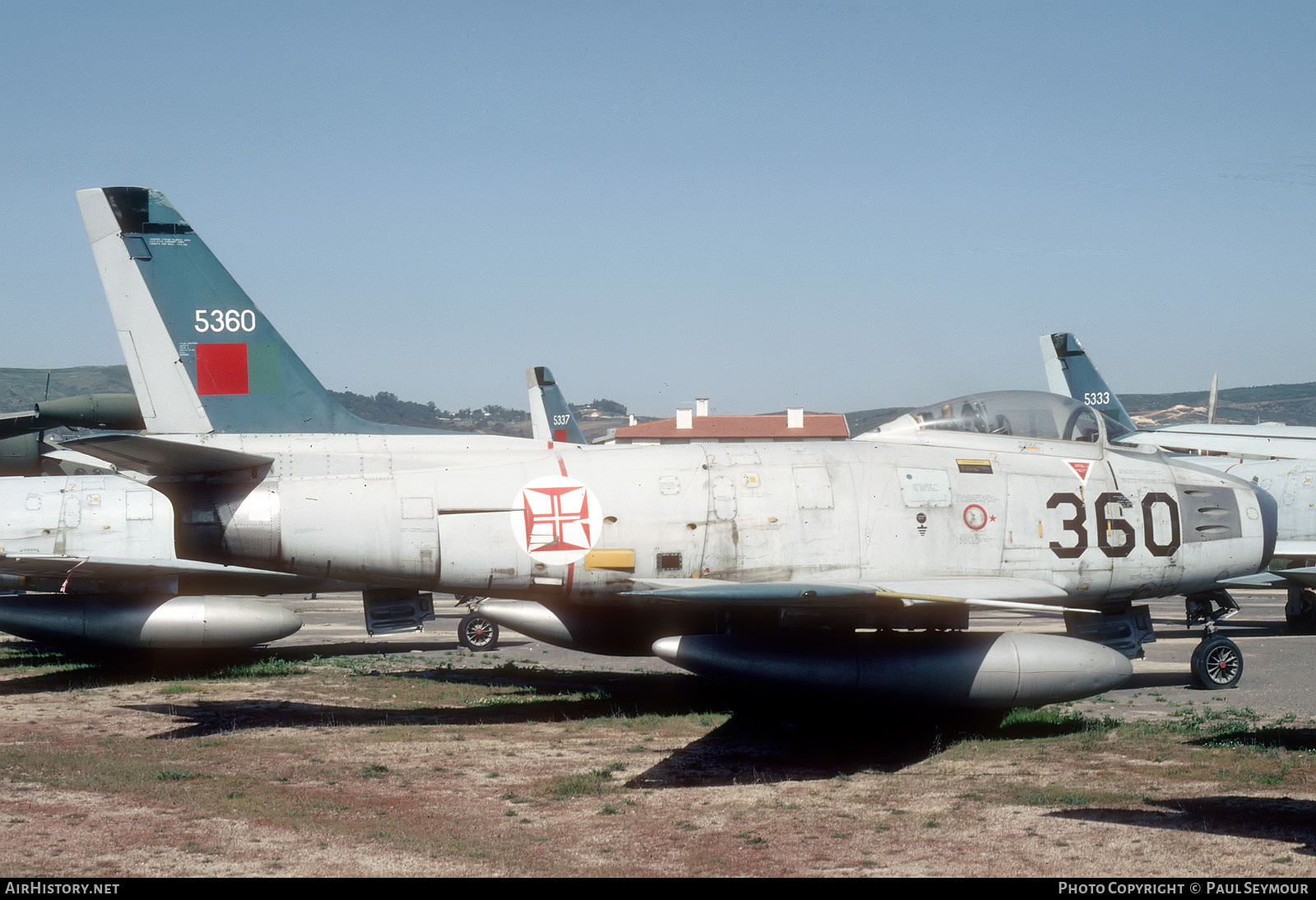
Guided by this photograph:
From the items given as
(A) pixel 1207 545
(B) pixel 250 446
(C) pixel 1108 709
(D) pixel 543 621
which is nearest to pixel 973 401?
(A) pixel 1207 545

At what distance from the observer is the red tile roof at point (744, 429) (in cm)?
9156

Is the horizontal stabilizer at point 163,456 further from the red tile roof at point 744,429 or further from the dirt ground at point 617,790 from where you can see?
the red tile roof at point 744,429

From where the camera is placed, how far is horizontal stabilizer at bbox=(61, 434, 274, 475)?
10.3m

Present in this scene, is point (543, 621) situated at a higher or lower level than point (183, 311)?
lower

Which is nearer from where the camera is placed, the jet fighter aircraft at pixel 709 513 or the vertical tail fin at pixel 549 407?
the jet fighter aircraft at pixel 709 513

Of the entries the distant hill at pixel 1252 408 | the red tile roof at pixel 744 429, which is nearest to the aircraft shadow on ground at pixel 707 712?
the red tile roof at pixel 744 429

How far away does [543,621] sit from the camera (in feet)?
47.7

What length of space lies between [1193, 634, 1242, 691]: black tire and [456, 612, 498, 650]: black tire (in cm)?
1188

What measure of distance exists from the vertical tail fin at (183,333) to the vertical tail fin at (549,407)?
55.0 feet

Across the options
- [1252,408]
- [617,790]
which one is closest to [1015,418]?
[617,790]

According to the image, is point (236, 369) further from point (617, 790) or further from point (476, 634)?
point (476, 634)

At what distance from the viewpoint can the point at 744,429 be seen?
9725 centimetres

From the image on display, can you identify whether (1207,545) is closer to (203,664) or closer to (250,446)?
(250,446)
